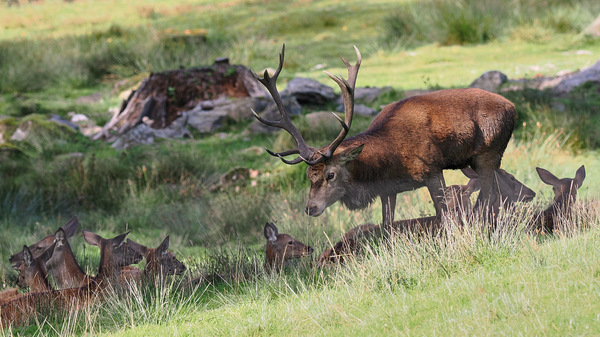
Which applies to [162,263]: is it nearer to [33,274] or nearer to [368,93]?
[33,274]

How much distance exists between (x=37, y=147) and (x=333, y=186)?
10053mm

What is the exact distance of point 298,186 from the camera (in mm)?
11922

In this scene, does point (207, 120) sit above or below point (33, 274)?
below

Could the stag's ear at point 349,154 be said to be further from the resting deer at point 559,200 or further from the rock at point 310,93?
the rock at point 310,93

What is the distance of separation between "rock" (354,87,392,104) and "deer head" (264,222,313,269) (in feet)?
30.1

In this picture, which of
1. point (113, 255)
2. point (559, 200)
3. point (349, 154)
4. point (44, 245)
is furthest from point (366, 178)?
point (44, 245)

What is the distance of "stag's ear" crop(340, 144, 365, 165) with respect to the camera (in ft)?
19.8

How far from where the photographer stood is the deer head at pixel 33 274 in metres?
6.70

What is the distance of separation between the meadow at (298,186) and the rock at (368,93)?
404mm

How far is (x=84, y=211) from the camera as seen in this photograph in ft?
38.5

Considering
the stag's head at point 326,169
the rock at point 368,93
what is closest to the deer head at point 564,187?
the stag's head at point 326,169

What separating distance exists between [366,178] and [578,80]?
9815mm

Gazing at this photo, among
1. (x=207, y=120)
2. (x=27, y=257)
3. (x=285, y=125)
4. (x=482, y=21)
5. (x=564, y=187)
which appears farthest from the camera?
(x=482, y=21)

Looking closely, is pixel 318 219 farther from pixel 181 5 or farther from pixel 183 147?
pixel 181 5
